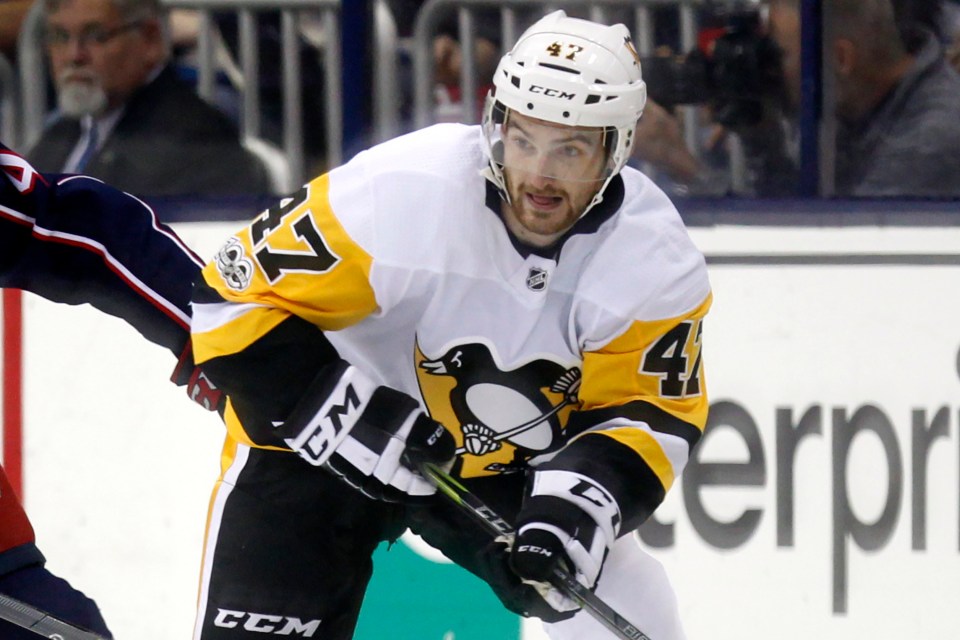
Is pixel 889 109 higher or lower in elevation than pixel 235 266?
lower

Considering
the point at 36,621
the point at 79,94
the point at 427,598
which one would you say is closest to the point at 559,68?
the point at 36,621

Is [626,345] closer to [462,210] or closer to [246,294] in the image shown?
[462,210]

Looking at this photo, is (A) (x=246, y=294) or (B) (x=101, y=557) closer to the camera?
(A) (x=246, y=294)

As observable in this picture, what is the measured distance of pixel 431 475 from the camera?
246 cm

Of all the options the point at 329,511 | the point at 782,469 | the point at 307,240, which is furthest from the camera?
the point at 782,469

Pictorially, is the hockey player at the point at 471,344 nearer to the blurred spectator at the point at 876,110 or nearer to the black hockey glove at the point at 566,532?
the black hockey glove at the point at 566,532

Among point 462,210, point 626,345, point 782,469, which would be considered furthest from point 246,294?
point 782,469

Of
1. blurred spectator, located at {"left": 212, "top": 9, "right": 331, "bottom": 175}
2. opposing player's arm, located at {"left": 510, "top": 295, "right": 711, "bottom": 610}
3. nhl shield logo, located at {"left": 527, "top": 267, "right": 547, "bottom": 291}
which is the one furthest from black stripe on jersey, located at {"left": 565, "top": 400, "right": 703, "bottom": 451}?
blurred spectator, located at {"left": 212, "top": 9, "right": 331, "bottom": 175}

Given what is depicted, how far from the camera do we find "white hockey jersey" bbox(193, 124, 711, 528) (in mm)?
2375

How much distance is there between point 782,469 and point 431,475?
3.53 feet

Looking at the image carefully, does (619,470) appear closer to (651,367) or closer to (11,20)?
(651,367)

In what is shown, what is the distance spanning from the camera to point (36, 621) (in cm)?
234

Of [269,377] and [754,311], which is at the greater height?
[269,377]

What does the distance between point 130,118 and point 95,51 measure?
0.16m
